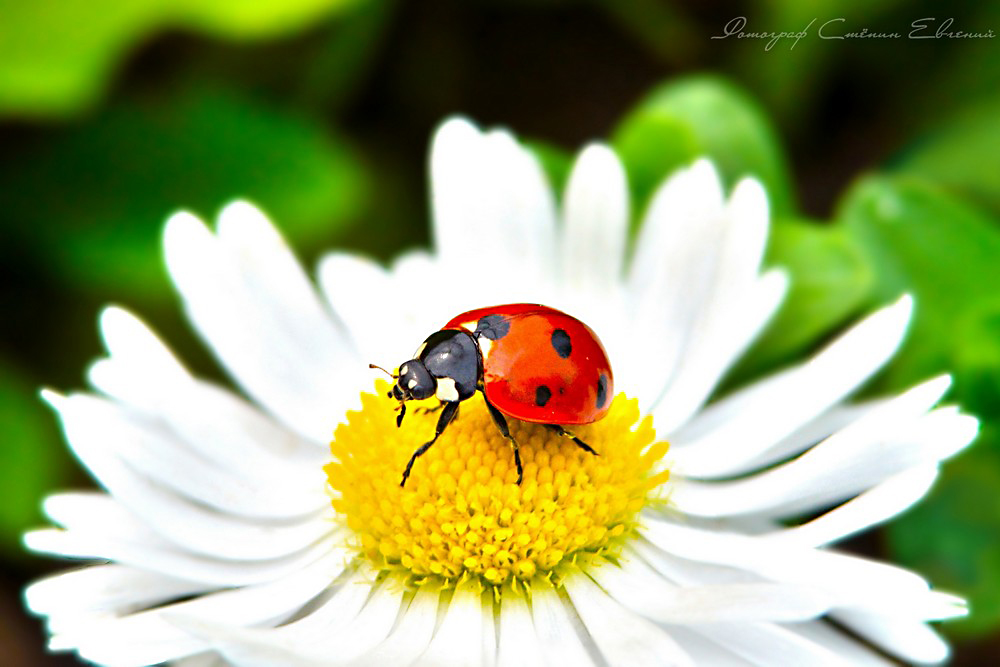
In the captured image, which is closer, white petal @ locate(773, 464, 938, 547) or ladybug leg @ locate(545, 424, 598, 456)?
white petal @ locate(773, 464, 938, 547)

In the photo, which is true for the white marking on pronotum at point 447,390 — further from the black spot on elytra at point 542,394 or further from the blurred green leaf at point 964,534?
the blurred green leaf at point 964,534

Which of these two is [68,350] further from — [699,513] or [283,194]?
[699,513]

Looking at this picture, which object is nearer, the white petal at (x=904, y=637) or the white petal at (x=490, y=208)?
the white petal at (x=904, y=637)

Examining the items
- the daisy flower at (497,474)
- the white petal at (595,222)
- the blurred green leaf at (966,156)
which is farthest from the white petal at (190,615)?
the blurred green leaf at (966,156)

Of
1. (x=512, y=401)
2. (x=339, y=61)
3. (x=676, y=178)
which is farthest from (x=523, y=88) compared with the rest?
(x=512, y=401)

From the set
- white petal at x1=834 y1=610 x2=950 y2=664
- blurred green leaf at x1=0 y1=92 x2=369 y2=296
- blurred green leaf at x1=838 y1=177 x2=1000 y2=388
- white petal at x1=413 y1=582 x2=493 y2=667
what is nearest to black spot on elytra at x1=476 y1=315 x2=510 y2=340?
white petal at x1=413 y1=582 x2=493 y2=667

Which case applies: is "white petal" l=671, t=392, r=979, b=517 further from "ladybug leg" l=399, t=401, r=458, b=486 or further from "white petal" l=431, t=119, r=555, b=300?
"white petal" l=431, t=119, r=555, b=300
